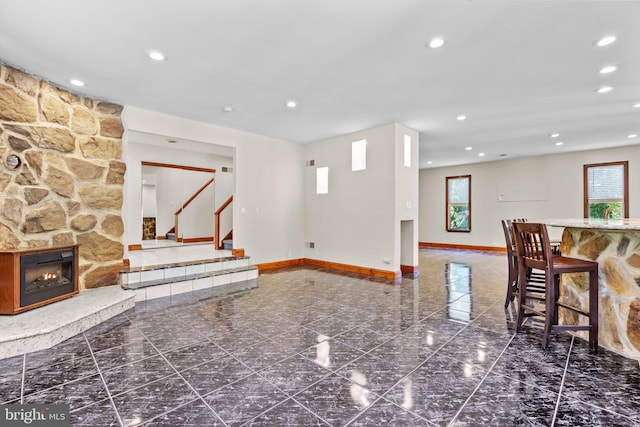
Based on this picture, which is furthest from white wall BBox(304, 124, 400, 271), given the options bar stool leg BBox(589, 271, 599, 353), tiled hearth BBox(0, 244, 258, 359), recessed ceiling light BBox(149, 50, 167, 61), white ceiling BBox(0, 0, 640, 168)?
recessed ceiling light BBox(149, 50, 167, 61)

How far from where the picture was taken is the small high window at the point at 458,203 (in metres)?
9.69

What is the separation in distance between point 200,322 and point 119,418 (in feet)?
5.02

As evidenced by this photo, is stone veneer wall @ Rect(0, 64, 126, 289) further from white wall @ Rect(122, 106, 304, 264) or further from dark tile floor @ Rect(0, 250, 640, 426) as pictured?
dark tile floor @ Rect(0, 250, 640, 426)

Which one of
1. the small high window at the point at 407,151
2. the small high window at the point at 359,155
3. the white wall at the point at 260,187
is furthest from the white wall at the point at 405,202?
the white wall at the point at 260,187

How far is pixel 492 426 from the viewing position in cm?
163

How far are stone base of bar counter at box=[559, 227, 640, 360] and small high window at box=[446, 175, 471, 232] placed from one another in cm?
715

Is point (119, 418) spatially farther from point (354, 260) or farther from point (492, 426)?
point (354, 260)

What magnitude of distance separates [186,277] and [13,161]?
240 cm

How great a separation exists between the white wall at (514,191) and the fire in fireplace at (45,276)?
9.72m

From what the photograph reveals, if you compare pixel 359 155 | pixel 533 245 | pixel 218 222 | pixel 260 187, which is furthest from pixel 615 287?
pixel 218 222

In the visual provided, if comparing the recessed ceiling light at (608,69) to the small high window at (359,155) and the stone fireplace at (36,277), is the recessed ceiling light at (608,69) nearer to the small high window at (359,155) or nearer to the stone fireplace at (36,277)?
the small high window at (359,155)

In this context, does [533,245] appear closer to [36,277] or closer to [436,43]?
[436,43]

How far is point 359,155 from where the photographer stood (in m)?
5.91

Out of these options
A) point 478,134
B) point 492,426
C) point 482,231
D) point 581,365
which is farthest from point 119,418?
point 482,231
